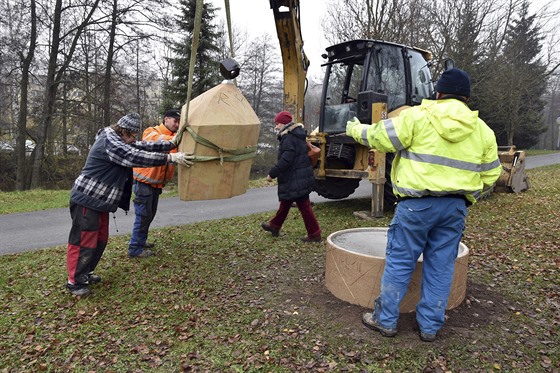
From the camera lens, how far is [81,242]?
13.4 feet

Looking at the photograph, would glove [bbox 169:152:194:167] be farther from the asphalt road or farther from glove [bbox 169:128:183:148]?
the asphalt road

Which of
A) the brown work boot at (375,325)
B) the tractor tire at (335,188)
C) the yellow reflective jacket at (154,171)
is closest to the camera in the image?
the brown work boot at (375,325)

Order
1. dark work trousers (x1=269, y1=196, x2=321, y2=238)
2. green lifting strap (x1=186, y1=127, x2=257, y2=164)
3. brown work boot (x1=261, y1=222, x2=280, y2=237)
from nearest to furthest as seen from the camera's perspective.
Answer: green lifting strap (x1=186, y1=127, x2=257, y2=164)
dark work trousers (x1=269, y1=196, x2=321, y2=238)
brown work boot (x1=261, y1=222, x2=280, y2=237)

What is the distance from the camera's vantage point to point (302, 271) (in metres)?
4.67

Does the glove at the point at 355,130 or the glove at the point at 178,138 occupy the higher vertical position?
the glove at the point at 355,130

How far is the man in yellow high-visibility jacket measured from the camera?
295cm

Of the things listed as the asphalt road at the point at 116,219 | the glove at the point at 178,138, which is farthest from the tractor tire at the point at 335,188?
the glove at the point at 178,138

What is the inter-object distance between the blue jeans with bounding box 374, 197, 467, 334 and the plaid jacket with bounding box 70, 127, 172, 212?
7.49 ft

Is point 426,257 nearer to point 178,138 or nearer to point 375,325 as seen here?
point 375,325

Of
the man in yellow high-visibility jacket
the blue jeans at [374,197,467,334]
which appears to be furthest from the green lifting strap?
the blue jeans at [374,197,467,334]

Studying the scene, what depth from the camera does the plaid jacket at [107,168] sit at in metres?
4.01

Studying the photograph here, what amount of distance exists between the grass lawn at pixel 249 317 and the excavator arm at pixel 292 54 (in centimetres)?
304

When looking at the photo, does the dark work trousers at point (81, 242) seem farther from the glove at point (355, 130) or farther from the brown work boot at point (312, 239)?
the brown work boot at point (312, 239)

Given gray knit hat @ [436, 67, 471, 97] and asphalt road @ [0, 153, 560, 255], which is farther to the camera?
asphalt road @ [0, 153, 560, 255]
